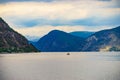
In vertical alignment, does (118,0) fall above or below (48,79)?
above

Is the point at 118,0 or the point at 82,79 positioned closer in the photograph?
the point at 118,0

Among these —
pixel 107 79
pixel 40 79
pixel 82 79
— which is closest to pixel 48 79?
pixel 40 79

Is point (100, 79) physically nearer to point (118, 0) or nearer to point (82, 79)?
point (82, 79)

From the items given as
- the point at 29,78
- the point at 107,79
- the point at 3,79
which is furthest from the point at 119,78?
the point at 3,79

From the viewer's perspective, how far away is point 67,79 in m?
40.8

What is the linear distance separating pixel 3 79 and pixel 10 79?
0.86 metres

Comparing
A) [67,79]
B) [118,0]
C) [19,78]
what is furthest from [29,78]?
[118,0]

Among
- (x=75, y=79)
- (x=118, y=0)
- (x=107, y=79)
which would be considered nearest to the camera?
(x=118, y=0)

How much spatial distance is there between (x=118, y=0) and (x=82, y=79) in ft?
33.1

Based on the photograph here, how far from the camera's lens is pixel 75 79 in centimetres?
3991

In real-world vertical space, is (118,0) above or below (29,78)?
above

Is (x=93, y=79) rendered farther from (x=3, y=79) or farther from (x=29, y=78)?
(x=3, y=79)

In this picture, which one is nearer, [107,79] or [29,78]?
[107,79]

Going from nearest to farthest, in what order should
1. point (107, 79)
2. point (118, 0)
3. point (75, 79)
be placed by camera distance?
point (118, 0)
point (107, 79)
point (75, 79)
